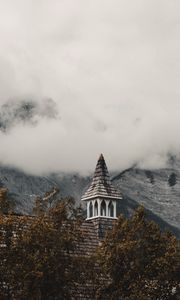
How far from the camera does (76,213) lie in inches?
1348

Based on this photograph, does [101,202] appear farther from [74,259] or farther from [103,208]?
[74,259]

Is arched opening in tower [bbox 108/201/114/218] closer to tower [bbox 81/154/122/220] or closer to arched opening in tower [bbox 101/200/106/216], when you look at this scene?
tower [bbox 81/154/122/220]

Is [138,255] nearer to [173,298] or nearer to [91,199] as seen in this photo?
[173,298]

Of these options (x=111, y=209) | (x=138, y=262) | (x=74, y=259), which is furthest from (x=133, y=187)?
(x=74, y=259)

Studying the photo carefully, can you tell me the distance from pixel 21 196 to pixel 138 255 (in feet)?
218

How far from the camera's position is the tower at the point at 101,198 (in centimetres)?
5247

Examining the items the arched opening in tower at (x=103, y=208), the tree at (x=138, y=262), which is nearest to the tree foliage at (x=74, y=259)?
the tree at (x=138, y=262)

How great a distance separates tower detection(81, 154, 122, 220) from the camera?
2066 inches

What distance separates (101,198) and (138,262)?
18.9 m

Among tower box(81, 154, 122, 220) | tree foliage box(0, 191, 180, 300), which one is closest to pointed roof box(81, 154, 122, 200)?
tower box(81, 154, 122, 220)

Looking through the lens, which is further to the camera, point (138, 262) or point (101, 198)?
point (101, 198)

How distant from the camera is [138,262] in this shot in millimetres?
34188

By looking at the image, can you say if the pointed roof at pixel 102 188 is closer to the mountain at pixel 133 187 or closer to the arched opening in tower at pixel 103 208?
the arched opening in tower at pixel 103 208

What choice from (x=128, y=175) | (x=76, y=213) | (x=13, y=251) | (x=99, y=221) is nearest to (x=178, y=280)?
(x=76, y=213)
